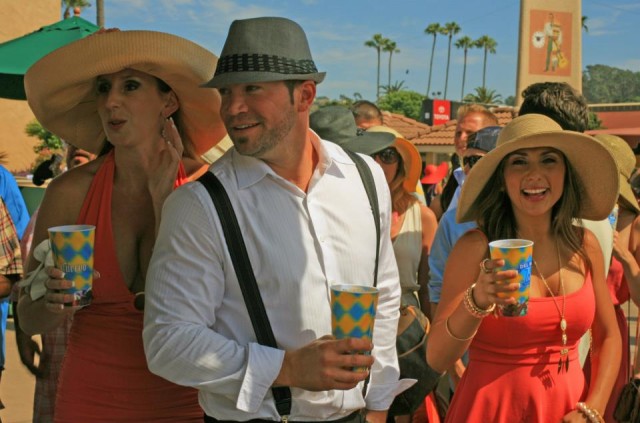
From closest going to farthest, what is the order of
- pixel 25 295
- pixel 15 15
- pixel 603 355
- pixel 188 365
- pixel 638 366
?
1. pixel 188 365
2. pixel 25 295
3. pixel 603 355
4. pixel 638 366
5. pixel 15 15

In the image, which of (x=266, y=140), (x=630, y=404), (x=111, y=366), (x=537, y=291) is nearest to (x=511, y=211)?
(x=537, y=291)

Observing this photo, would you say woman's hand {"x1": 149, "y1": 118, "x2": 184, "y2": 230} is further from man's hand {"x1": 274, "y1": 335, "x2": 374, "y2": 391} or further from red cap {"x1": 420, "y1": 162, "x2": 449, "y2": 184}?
red cap {"x1": 420, "y1": 162, "x2": 449, "y2": 184}

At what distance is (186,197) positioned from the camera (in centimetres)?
238

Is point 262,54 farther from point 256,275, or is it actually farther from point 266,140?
point 256,275

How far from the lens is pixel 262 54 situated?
2523mm

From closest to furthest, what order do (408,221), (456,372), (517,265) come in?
(517,265) < (456,372) < (408,221)

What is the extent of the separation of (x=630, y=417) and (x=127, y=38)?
2.82 m

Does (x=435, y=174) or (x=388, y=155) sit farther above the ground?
(x=388, y=155)

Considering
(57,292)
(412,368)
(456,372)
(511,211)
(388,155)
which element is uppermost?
(388,155)

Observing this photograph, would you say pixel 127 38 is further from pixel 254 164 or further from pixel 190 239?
pixel 190 239

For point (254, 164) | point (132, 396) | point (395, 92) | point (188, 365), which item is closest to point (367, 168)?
point (254, 164)

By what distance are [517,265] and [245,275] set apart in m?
0.95

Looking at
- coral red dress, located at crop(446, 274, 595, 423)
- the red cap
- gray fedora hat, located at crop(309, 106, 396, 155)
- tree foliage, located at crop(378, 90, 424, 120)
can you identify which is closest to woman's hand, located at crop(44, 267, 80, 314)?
coral red dress, located at crop(446, 274, 595, 423)

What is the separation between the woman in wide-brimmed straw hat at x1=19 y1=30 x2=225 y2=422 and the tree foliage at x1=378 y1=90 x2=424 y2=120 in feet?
422
